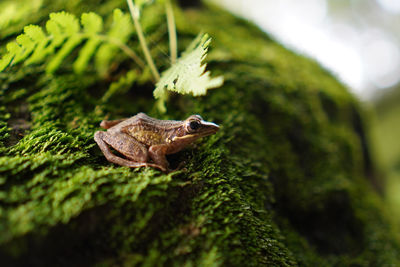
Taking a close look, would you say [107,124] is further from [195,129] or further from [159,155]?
[195,129]

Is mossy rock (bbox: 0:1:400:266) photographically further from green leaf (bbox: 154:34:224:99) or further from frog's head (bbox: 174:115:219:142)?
green leaf (bbox: 154:34:224:99)

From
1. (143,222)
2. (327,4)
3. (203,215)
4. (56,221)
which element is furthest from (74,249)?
(327,4)

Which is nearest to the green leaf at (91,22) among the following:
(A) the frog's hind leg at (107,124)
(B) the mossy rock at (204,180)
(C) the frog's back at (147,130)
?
(B) the mossy rock at (204,180)

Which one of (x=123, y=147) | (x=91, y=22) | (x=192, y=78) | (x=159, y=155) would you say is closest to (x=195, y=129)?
(x=159, y=155)

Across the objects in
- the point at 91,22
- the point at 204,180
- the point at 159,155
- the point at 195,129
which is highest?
the point at 91,22

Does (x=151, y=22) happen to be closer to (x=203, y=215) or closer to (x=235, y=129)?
(x=235, y=129)

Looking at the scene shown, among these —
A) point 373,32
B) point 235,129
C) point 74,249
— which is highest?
point 373,32
